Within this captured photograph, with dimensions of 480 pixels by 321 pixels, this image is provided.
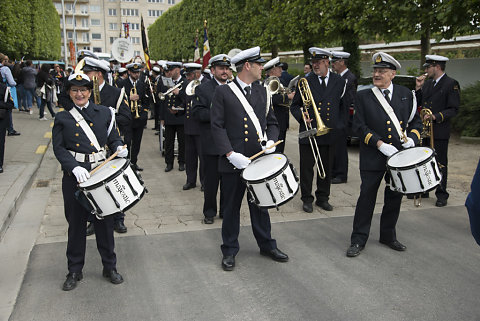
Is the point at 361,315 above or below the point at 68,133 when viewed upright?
below

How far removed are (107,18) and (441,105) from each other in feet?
346

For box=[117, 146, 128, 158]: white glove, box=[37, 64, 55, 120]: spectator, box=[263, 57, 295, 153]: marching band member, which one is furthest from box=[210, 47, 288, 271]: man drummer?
box=[37, 64, 55, 120]: spectator

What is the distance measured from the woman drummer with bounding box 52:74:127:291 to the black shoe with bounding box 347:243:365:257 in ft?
7.77

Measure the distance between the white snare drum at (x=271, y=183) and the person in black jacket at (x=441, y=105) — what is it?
3.38m

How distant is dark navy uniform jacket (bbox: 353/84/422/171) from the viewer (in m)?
5.38

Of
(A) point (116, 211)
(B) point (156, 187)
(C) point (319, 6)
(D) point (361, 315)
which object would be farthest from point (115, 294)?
(C) point (319, 6)

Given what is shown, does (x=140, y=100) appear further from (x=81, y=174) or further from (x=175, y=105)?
(x=81, y=174)

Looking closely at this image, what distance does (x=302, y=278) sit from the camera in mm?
4789

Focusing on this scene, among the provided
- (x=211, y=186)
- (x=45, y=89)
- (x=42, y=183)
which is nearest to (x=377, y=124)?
(x=211, y=186)

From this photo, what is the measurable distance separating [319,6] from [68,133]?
13.9 metres

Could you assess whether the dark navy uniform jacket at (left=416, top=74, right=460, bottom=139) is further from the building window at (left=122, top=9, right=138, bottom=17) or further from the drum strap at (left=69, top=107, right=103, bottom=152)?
the building window at (left=122, top=9, right=138, bottom=17)

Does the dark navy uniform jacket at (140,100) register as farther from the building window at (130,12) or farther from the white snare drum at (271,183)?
the building window at (130,12)

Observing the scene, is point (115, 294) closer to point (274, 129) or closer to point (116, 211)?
point (116, 211)

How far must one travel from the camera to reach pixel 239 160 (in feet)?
15.7
